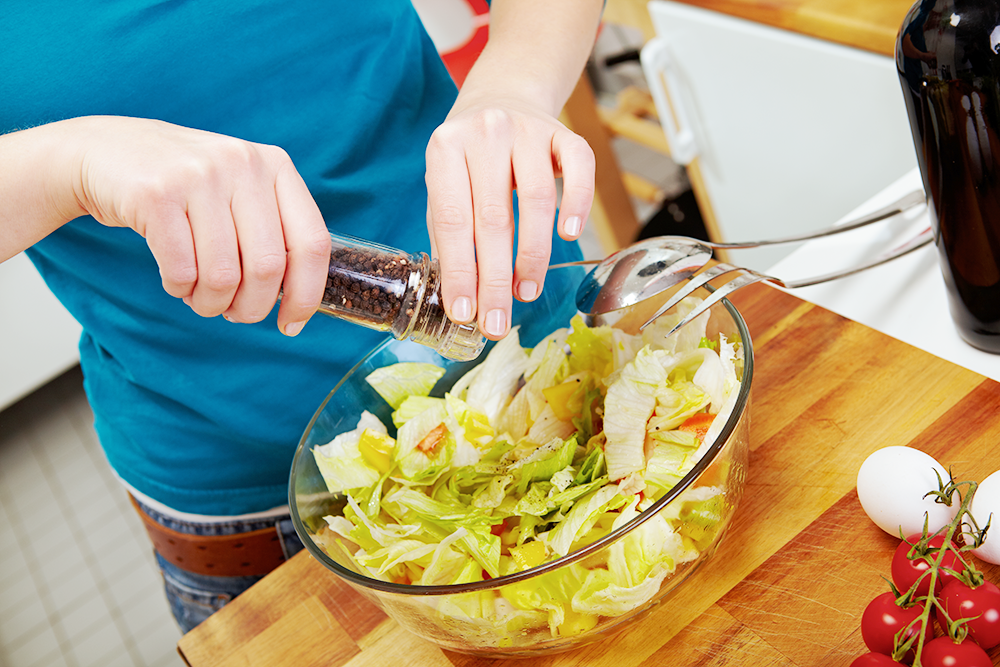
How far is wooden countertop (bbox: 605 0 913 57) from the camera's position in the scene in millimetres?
1266

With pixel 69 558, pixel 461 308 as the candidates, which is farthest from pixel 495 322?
pixel 69 558

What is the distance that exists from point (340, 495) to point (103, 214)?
0.29 meters

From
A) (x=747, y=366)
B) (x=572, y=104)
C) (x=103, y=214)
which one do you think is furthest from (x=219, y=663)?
(x=572, y=104)

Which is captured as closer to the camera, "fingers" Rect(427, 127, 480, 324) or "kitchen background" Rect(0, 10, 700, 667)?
"fingers" Rect(427, 127, 480, 324)

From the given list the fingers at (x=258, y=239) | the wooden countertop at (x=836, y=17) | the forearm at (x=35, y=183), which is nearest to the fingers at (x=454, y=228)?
the fingers at (x=258, y=239)

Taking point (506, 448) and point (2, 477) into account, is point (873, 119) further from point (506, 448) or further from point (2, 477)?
point (2, 477)

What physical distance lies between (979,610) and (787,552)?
148 mm

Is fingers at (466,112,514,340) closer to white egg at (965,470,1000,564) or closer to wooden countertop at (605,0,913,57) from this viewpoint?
white egg at (965,470,1000,564)

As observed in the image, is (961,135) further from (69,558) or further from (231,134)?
(69,558)

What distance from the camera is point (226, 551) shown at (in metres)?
0.90

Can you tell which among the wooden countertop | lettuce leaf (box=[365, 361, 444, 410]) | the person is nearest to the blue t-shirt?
the person

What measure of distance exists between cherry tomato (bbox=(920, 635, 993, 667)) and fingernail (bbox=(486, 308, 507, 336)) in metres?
0.33

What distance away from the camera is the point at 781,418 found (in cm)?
73

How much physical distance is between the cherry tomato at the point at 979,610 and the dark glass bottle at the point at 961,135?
0.91 feet
